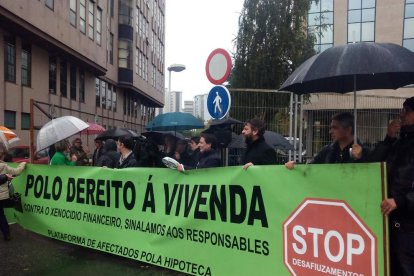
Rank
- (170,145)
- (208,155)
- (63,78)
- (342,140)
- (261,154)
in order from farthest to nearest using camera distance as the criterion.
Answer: (63,78) < (170,145) < (208,155) < (261,154) < (342,140)

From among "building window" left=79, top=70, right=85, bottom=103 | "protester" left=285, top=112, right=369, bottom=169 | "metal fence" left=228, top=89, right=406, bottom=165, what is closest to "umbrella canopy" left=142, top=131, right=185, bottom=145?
"metal fence" left=228, top=89, right=406, bottom=165

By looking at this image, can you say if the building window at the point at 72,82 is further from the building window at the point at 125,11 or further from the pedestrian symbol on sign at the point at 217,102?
the pedestrian symbol on sign at the point at 217,102

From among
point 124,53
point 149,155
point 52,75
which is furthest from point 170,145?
point 124,53

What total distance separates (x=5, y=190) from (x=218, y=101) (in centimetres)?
368

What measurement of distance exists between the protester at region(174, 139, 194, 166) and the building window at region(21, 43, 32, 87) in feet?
50.7

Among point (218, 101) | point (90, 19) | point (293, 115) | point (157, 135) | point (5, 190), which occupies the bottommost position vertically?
point (5, 190)

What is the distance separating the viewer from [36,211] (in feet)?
20.1

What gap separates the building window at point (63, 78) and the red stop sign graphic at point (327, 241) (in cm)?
2365

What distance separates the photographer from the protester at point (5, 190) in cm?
613

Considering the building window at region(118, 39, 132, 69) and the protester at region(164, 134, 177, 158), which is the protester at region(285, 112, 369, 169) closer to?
the protester at region(164, 134, 177, 158)

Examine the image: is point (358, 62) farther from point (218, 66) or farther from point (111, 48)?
point (111, 48)

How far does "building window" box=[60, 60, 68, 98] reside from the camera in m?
25.0

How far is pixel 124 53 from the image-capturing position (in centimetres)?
3600

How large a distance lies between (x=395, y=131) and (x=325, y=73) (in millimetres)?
1099
